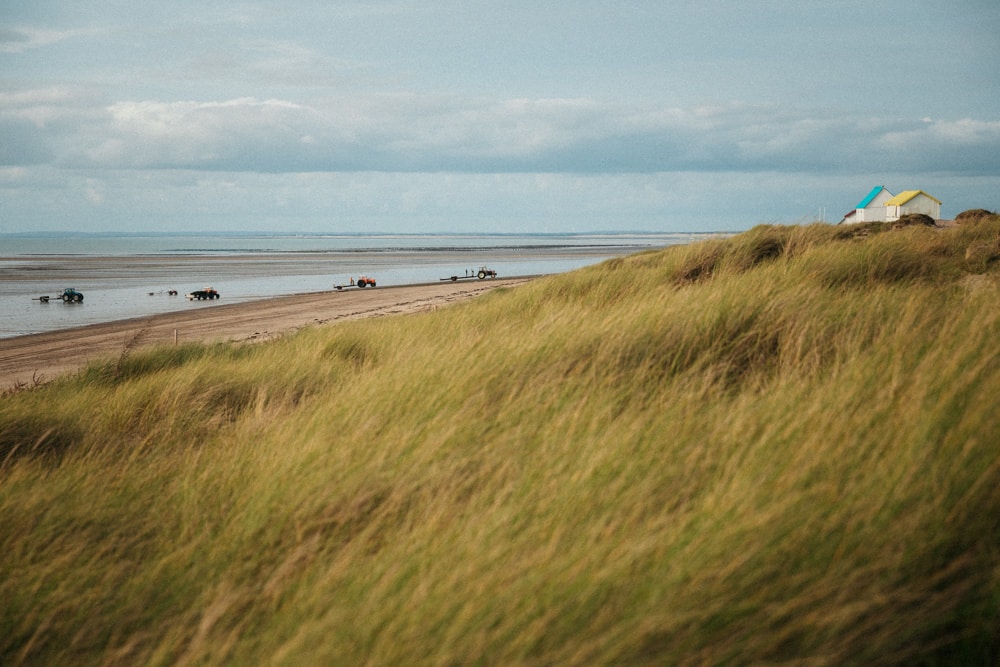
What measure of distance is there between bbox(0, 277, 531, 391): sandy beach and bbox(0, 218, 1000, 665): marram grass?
36.3 ft

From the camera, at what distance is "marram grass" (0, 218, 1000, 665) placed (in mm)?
1996

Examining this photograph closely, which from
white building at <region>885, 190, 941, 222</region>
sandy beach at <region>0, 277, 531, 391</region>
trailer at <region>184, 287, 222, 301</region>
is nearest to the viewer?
sandy beach at <region>0, 277, 531, 391</region>

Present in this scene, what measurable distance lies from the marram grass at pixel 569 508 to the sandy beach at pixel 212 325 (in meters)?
11.1

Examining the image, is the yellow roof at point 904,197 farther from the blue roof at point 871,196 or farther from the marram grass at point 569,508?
the marram grass at point 569,508

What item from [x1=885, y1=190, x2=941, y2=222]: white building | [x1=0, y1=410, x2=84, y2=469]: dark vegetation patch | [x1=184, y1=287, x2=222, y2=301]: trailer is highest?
[x1=885, y1=190, x2=941, y2=222]: white building

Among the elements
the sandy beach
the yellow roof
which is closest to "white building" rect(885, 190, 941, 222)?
the yellow roof

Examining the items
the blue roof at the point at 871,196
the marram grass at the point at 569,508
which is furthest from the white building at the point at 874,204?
the marram grass at the point at 569,508

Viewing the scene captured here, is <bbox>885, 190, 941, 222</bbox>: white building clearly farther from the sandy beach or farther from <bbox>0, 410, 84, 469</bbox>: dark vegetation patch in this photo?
<bbox>0, 410, 84, 469</bbox>: dark vegetation patch

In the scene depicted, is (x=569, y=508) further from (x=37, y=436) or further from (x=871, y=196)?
(x=871, y=196)

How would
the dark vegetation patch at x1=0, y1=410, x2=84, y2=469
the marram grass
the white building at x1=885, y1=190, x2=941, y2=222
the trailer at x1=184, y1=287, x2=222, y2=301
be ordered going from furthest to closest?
the white building at x1=885, y1=190, x2=941, y2=222 < the trailer at x1=184, y1=287, x2=222, y2=301 < the dark vegetation patch at x1=0, y1=410, x2=84, y2=469 < the marram grass

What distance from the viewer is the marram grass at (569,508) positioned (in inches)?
78.6

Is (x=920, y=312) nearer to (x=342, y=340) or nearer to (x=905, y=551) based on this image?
(x=905, y=551)

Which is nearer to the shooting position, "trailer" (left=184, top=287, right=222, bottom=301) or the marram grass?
the marram grass

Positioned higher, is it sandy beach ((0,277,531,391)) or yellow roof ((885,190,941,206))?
yellow roof ((885,190,941,206))
